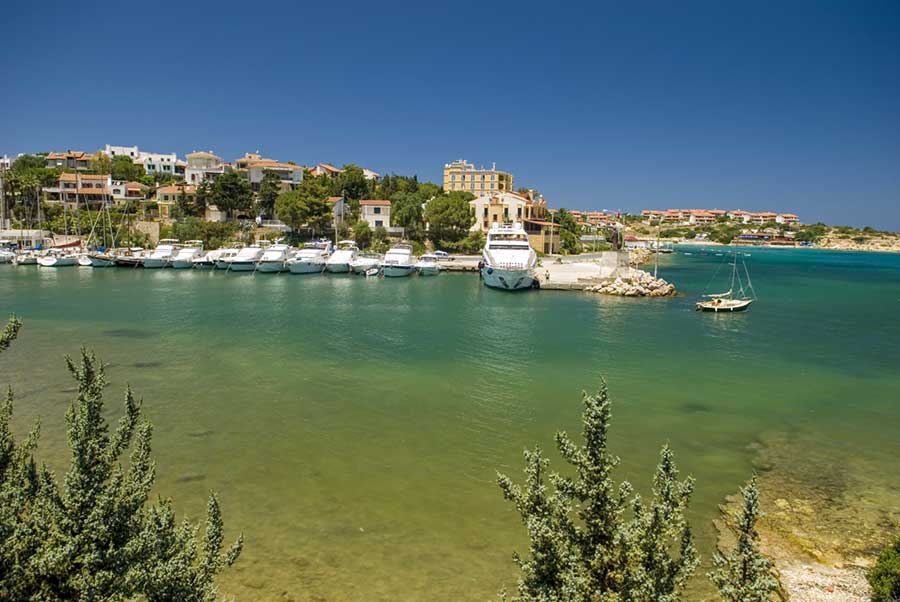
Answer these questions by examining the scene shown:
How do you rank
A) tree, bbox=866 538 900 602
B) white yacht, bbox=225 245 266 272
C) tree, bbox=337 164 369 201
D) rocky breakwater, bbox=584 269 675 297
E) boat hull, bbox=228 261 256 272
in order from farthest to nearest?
tree, bbox=337 164 369 201
boat hull, bbox=228 261 256 272
white yacht, bbox=225 245 266 272
rocky breakwater, bbox=584 269 675 297
tree, bbox=866 538 900 602

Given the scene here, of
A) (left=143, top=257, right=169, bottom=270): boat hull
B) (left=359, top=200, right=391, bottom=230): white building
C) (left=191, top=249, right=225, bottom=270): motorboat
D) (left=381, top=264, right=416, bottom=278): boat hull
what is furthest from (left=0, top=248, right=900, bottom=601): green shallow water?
(left=359, top=200, right=391, bottom=230): white building

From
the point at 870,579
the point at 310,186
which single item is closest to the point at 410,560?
the point at 870,579

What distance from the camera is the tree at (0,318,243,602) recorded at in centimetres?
555

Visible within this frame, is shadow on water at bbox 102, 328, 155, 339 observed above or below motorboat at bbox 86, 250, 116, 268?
below

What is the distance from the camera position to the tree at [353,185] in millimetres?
94438

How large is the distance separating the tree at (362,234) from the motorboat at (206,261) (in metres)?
19.1

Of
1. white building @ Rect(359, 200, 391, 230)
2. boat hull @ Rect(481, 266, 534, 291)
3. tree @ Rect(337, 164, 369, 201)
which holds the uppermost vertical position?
tree @ Rect(337, 164, 369, 201)

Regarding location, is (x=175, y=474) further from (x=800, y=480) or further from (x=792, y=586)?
(x=800, y=480)

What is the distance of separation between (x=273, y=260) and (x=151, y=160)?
A: 78036mm

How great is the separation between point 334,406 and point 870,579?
603 inches

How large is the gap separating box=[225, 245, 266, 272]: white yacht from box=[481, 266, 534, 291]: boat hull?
92.2 ft

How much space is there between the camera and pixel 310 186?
77.8 m

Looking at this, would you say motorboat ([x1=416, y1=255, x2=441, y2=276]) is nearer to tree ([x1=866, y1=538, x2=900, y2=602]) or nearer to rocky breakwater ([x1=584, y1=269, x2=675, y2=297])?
rocky breakwater ([x1=584, y1=269, x2=675, y2=297])

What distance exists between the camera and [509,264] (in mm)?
52000
